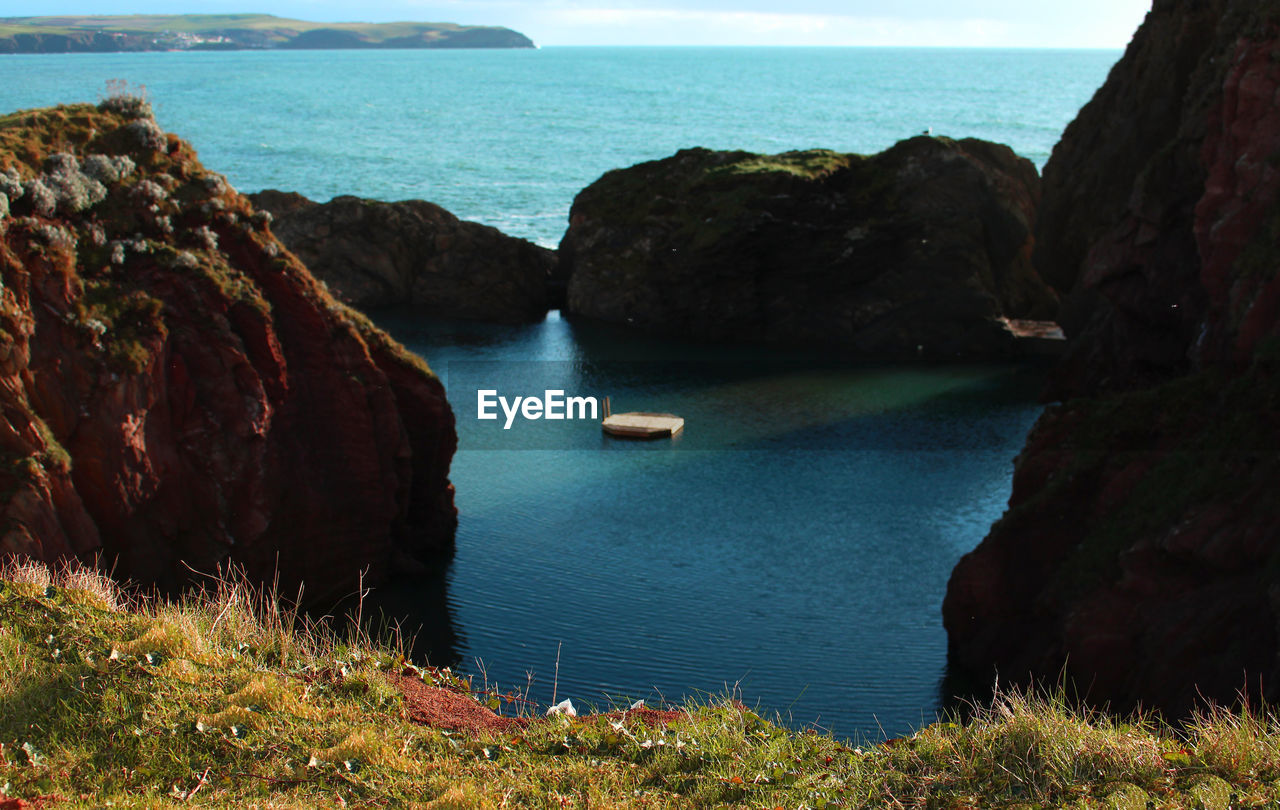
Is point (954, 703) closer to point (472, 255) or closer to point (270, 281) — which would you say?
point (270, 281)

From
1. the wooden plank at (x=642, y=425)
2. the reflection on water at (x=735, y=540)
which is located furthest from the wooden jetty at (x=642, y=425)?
the reflection on water at (x=735, y=540)

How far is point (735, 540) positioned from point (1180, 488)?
11672mm

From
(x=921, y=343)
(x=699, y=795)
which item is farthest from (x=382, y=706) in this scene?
(x=921, y=343)

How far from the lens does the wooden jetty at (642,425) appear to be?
1463 inches

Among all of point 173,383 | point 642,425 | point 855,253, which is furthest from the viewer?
point 855,253

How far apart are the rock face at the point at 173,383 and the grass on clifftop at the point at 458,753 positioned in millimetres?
10795

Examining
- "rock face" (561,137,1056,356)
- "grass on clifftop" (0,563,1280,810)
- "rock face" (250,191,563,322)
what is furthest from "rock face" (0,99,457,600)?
"rock face" (250,191,563,322)

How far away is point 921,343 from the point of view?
54750 millimetres

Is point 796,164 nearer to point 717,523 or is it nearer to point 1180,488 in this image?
point 717,523

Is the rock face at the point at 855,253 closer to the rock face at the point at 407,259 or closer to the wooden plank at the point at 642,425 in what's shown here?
the rock face at the point at 407,259

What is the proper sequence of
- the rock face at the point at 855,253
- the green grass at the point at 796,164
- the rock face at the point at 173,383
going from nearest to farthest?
the rock face at the point at 173,383 < the rock face at the point at 855,253 < the green grass at the point at 796,164

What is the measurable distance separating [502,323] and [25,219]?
41.6m

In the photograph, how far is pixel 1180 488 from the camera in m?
18.3

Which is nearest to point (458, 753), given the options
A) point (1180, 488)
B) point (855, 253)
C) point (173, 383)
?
point (1180, 488)
